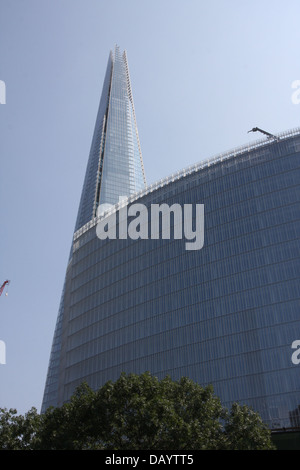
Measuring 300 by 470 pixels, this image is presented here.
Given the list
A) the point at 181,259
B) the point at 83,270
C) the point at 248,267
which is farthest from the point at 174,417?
the point at 83,270

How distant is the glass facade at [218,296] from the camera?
329 ft

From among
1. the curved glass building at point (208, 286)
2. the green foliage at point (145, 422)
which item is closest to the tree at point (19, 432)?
the green foliage at point (145, 422)

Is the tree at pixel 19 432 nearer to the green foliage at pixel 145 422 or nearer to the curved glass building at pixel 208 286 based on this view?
the green foliage at pixel 145 422

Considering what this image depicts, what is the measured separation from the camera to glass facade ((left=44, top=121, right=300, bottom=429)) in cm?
10038

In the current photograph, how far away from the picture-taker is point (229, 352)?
344ft

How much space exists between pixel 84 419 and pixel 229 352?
55495 millimetres

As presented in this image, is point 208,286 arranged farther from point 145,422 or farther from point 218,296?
point 145,422

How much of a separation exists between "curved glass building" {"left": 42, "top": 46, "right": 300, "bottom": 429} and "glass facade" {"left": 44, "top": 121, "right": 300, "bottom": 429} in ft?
0.74

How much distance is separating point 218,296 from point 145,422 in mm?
62910

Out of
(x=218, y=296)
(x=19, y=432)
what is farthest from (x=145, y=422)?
(x=218, y=296)

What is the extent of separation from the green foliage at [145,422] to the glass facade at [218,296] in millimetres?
42593

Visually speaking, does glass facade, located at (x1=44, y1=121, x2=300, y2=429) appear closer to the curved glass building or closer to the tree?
the curved glass building

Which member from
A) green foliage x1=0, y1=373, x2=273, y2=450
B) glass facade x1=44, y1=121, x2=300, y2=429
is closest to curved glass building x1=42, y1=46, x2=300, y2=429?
glass facade x1=44, y1=121, x2=300, y2=429

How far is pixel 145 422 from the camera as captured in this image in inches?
1981
